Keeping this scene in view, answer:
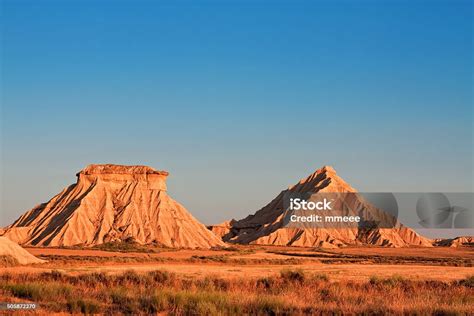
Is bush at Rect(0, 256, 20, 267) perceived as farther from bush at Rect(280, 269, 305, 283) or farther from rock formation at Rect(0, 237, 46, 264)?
bush at Rect(280, 269, 305, 283)

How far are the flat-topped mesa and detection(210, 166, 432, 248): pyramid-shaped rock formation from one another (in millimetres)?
21155

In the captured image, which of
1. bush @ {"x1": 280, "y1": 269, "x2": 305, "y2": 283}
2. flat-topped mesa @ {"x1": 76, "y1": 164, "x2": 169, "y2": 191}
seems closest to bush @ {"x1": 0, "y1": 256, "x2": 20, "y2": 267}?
bush @ {"x1": 280, "y1": 269, "x2": 305, "y2": 283}

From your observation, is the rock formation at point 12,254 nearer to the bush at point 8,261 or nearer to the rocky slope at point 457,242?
the bush at point 8,261

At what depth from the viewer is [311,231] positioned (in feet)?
362

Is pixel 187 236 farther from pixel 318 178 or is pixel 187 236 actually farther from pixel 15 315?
pixel 15 315

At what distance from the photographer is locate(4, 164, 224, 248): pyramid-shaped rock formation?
3317 inches

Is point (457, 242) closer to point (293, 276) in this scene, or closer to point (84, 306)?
point (293, 276)

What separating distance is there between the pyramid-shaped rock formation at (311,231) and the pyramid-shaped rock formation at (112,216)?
797 inches

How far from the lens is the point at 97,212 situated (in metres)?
89.9

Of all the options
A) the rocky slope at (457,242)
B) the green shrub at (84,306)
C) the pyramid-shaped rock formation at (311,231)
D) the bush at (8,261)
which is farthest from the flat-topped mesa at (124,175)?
the green shrub at (84,306)

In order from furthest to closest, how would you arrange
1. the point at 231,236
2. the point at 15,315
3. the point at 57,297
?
the point at 231,236 < the point at 57,297 < the point at 15,315

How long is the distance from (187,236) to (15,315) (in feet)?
238

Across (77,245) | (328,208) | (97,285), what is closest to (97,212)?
(77,245)

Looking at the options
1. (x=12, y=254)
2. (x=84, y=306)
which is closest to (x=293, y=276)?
(x=84, y=306)
